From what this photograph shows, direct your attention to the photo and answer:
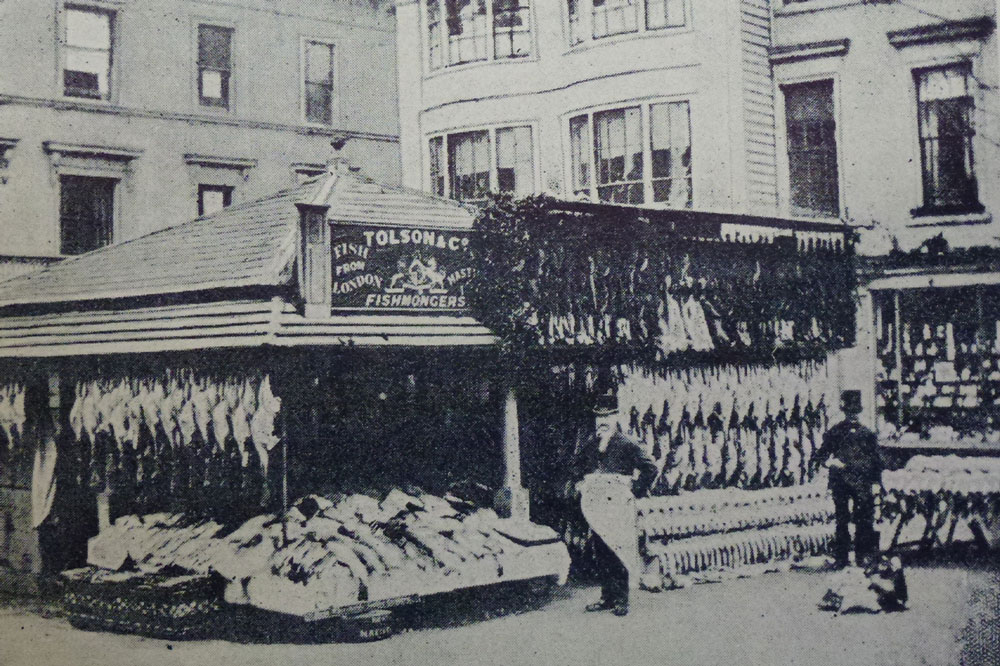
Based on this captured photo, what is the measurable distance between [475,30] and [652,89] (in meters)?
3.23

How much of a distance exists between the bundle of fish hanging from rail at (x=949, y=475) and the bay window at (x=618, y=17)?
23.7 feet

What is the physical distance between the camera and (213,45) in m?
9.35

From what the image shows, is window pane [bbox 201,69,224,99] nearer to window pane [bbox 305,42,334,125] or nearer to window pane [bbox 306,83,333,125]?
window pane [bbox 305,42,334,125]

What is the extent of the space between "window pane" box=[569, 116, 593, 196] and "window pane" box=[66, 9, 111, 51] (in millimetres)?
7747

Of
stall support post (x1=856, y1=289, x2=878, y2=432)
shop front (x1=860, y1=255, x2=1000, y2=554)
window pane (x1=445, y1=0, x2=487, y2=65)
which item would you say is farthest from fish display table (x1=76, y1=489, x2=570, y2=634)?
window pane (x1=445, y1=0, x2=487, y2=65)

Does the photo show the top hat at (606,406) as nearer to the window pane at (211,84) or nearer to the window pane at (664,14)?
the window pane at (211,84)

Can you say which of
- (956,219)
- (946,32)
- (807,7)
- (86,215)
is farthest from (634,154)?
(86,215)

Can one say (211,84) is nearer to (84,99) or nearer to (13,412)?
(84,99)

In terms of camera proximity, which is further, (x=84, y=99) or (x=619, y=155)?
(x=619, y=155)

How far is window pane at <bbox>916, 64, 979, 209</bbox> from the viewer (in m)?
8.52

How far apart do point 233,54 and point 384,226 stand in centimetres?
297

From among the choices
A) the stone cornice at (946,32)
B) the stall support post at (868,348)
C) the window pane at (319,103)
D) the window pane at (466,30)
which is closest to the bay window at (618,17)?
the window pane at (466,30)

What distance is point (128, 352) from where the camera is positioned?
817 centimetres

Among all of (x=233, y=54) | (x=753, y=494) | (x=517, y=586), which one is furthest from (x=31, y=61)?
(x=753, y=494)
